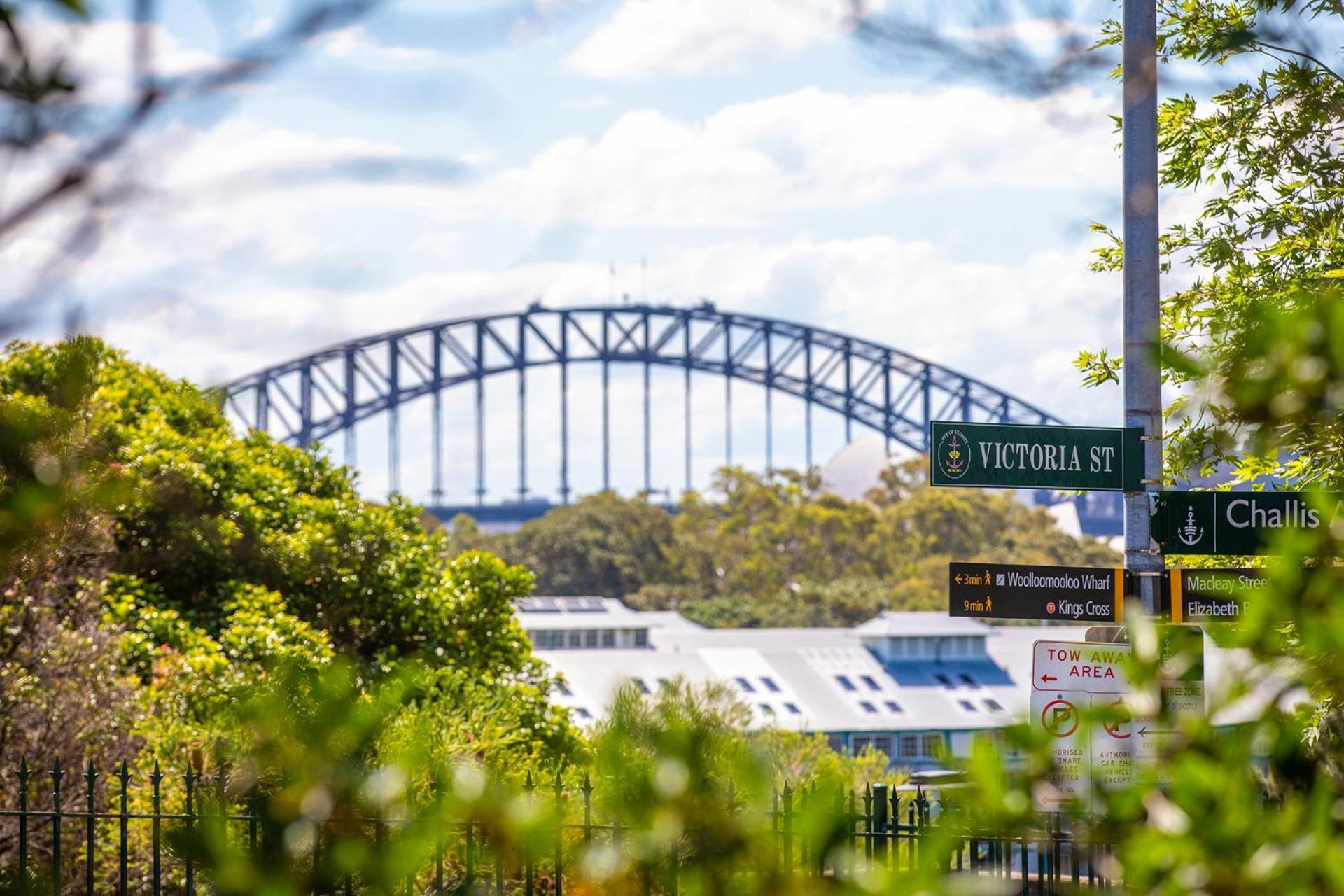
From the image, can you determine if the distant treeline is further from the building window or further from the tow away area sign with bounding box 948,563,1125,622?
the tow away area sign with bounding box 948,563,1125,622

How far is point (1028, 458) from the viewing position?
7332 millimetres

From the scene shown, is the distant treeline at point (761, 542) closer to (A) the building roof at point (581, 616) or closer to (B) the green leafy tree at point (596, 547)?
(B) the green leafy tree at point (596, 547)

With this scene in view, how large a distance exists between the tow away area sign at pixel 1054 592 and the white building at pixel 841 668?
97.9 feet

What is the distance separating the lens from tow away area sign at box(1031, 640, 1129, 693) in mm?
6672

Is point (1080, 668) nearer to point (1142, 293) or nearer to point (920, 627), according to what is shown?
point (1142, 293)

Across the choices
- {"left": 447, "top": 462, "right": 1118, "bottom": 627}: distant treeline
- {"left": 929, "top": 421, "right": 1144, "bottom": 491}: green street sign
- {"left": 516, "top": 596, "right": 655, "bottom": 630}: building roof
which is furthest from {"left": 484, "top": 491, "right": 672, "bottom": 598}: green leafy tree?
{"left": 929, "top": 421, "right": 1144, "bottom": 491}: green street sign

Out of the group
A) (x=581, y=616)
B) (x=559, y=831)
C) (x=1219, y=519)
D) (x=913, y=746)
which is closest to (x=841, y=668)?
(x=913, y=746)

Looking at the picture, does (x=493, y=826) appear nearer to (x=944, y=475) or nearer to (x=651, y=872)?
(x=651, y=872)

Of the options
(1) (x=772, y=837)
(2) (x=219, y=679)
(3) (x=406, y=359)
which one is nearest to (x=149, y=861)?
(2) (x=219, y=679)

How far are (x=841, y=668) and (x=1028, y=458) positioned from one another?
121 ft

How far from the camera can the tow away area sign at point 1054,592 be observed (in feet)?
23.9

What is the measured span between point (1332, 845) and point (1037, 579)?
5.36 meters

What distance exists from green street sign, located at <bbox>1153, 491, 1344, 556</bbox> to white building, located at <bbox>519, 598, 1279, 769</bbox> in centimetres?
2992

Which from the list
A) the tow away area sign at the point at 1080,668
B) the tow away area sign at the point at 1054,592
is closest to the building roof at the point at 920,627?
the tow away area sign at the point at 1054,592
